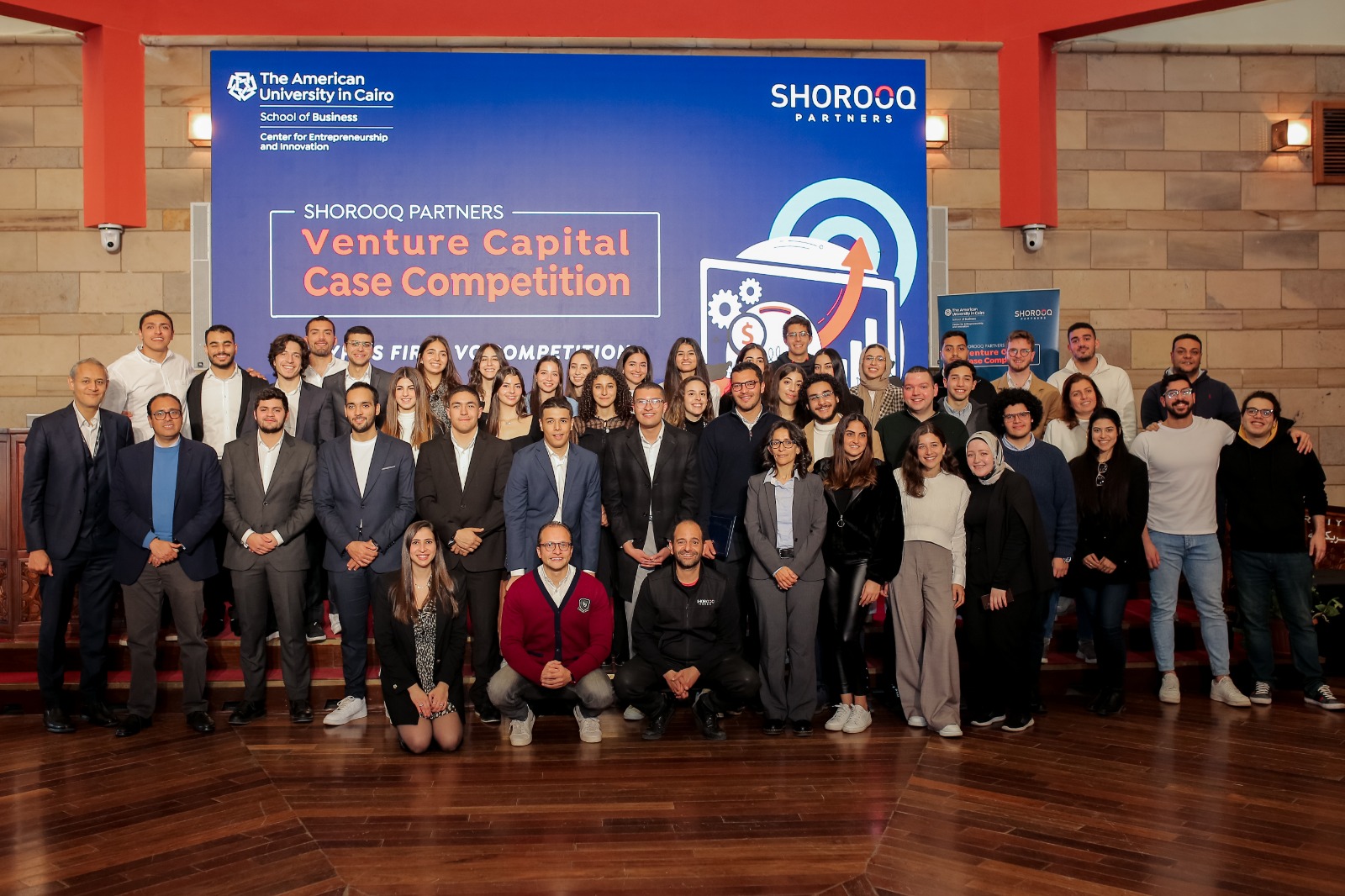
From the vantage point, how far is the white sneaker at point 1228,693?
5344 mm

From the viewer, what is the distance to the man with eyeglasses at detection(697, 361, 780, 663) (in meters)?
5.19

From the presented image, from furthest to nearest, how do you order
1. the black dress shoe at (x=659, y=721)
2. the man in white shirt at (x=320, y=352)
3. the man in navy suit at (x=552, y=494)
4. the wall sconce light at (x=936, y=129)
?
the wall sconce light at (x=936, y=129) < the man in white shirt at (x=320, y=352) < the man in navy suit at (x=552, y=494) < the black dress shoe at (x=659, y=721)

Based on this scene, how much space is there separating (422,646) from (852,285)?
14.1 feet

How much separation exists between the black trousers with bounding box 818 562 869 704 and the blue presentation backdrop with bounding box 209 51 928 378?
288 cm

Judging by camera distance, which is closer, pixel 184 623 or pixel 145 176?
pixel 184 623

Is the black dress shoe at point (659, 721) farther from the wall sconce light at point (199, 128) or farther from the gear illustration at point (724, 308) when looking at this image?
the wall sconce light at point (199, 128)

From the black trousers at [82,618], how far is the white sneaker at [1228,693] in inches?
213

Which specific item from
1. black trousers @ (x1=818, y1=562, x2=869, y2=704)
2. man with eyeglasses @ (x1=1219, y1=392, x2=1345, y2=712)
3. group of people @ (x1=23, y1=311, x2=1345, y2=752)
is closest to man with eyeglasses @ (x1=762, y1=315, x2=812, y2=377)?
group of people @ (x1=23, y1=311, x2=1345, y2=752)

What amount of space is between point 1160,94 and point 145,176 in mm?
7382

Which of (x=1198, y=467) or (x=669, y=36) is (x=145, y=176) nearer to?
(x=669, y=36)

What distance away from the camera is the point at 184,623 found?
5094mm

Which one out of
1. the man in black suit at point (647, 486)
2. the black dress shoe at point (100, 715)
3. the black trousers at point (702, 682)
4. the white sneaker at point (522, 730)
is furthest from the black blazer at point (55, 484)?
the black trousers at point (702, 682)

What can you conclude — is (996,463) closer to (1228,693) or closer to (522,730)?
(1228,693)

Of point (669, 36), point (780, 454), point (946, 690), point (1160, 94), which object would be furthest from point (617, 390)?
point (1160, 94)
